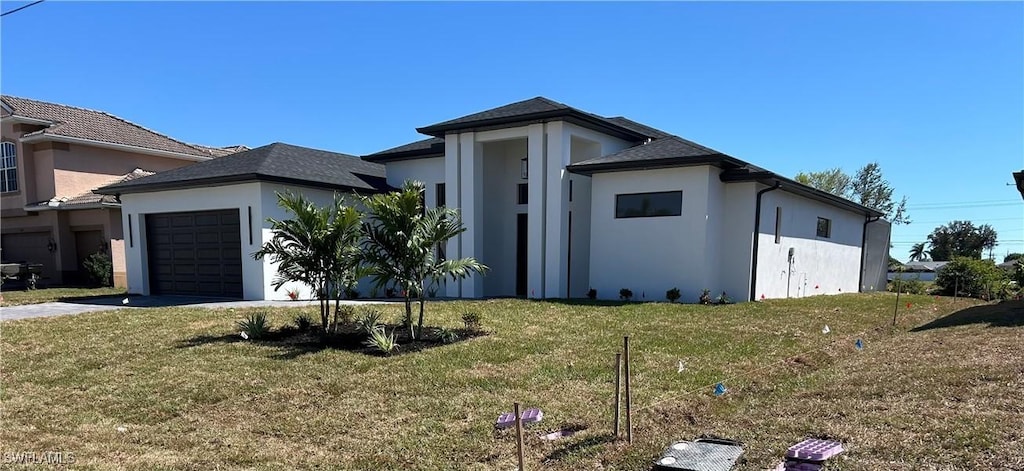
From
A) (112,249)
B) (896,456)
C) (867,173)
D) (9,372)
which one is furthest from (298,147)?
(867,173)

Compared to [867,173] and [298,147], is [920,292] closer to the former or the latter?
[298,147]

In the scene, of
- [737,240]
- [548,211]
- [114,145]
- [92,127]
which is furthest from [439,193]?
[92,127]

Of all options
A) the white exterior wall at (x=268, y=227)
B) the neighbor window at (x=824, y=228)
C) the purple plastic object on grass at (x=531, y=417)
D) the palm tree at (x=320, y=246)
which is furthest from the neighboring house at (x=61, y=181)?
the neighbor window at (x=824, y=228)

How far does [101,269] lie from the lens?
1900 cm

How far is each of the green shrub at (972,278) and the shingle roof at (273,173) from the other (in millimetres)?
20698

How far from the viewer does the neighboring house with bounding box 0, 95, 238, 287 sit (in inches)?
763

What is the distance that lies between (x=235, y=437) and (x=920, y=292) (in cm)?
2426

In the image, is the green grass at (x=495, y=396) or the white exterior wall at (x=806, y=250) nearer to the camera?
the green grass at (x=495, y=396)

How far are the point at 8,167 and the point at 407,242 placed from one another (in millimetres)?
22555

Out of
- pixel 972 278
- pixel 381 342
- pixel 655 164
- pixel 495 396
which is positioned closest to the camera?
pixel 495 396

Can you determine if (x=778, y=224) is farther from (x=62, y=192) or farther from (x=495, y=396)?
(x=62, y=192)

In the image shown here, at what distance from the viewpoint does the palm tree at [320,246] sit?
26.3 feet

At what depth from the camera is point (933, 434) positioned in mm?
3738

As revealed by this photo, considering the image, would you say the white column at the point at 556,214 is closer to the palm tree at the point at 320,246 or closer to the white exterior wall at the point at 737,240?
the white exterior wall at the point at 737,240
